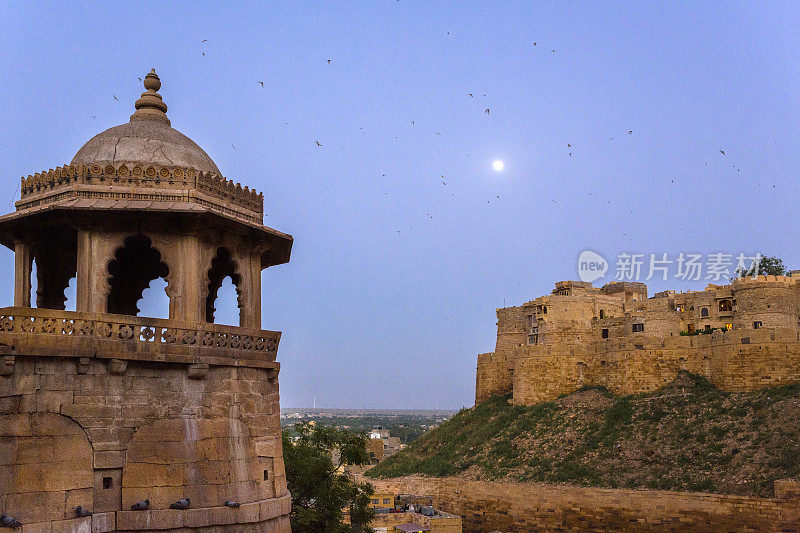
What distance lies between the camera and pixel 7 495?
7.94 metres

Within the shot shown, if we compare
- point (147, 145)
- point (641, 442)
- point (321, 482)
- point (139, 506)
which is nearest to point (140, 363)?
point (139, 506)

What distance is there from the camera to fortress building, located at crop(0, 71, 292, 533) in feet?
27.2

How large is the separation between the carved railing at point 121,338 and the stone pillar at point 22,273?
2.35 m

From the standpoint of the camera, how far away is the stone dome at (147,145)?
10305mm

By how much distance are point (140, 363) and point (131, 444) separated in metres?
0.90

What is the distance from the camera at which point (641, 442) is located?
35.0 metres

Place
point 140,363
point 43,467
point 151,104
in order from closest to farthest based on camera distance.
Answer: point 43,467, point 140,363, point 151,104

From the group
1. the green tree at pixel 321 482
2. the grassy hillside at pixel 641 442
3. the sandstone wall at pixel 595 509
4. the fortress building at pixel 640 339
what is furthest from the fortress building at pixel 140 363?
the fortress building at pixel 640 339

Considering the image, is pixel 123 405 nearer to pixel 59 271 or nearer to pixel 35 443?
pixel 35 443

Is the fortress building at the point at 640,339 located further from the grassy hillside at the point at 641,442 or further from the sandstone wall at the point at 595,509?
the sandstone wall at the point at 595,509

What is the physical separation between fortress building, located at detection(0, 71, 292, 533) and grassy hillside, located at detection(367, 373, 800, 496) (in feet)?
79.5

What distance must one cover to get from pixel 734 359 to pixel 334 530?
79.4ft

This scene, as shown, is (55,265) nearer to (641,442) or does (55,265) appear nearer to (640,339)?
(641,442)

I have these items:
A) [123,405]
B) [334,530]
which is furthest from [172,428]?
[334,530]
